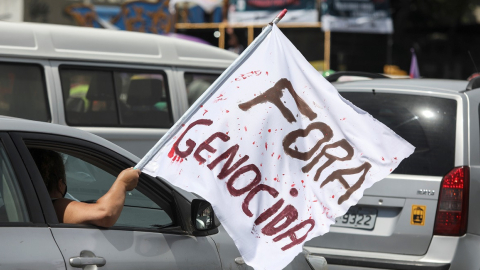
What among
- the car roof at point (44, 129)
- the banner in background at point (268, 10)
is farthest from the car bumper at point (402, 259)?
the banner in background at point (268, 10)

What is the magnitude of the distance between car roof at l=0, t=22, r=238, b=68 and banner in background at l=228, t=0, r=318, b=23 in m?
8.84

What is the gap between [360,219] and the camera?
187 inches

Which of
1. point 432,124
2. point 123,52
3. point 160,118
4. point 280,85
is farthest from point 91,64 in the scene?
point 280,85

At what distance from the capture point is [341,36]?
18.8 metres

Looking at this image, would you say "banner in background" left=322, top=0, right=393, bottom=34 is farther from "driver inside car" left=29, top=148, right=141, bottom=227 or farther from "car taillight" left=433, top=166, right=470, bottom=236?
"driver inside car" left=29, top=148, right=141, bottom=227

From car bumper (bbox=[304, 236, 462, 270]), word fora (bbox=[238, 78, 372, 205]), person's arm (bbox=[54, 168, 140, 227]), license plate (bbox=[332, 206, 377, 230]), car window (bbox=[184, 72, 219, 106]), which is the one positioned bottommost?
car bumper (bbox=[304, 236, 462, 270])

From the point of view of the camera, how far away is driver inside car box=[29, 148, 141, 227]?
2.90m

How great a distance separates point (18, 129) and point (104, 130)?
3.92m

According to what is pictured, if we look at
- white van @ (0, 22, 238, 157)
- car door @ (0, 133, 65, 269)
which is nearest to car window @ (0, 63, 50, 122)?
white van @ (0, 22, 238, 157)

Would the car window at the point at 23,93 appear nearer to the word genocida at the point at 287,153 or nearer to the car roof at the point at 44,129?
the car roof at the point at 44,129

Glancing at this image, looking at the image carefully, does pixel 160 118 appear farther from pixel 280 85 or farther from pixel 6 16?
pixel 6 16

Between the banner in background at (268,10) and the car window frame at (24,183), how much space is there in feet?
46.0

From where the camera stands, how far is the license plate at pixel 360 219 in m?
4.71

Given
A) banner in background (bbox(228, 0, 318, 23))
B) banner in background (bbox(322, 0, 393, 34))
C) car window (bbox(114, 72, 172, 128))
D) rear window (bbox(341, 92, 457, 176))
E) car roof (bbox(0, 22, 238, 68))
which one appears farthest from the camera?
banner in background (bbox(228, 0, 318, 23))
